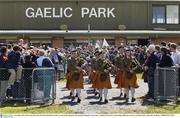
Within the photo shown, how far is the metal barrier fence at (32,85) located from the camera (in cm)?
1792

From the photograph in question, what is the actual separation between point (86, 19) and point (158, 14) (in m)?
6.89

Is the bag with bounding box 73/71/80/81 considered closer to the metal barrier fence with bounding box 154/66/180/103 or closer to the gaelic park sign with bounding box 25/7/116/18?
the metal barrier fence with bounding box 154/66/180/103

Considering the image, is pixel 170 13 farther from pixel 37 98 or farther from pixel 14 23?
pixel 37 98

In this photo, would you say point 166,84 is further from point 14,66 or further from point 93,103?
point 14,66

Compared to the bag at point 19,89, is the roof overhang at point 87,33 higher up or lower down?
higher up

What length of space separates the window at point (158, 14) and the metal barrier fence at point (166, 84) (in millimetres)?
33769

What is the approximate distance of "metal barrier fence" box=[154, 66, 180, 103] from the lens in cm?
1802

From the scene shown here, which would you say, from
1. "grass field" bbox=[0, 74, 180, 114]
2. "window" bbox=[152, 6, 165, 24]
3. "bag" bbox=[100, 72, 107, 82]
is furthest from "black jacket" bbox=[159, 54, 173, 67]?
"window" bbox=[152, 6, 165, 24]

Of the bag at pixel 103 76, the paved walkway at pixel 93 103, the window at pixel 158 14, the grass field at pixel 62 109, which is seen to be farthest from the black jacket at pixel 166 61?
the window at pixel 158 14

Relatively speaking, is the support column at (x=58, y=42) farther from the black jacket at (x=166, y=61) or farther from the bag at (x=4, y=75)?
the bag at (x=4, y=75)

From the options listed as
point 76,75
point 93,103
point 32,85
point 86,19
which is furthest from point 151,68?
point 86,19

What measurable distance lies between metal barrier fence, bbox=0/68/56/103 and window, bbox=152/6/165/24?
3457 cm

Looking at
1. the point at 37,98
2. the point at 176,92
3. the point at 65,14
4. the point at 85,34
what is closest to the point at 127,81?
the point at 176,92

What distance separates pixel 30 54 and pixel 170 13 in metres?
35.1
